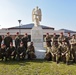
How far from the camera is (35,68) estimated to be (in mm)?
11359

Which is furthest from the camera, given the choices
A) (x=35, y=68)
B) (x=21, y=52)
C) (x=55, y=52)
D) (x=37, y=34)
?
(x=37, y=34)

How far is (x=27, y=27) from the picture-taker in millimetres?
50562

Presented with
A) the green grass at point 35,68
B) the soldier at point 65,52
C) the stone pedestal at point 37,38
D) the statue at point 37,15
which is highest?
the statue at point 37,15

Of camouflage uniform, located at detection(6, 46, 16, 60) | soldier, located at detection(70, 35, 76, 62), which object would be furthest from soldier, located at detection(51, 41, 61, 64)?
camouflage uniform, located at detection(6, 46, 16, 60)

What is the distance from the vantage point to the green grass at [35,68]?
1061cm

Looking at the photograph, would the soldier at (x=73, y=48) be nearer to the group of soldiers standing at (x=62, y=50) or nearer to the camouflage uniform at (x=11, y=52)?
the group of soldiers standing at (x=62, y=50)

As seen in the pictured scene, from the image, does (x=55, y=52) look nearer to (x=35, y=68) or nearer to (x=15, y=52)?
(x=35, y=68)

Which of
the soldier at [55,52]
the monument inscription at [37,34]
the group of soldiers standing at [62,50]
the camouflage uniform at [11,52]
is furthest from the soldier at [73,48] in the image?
the camouflage uniform at [11,52]

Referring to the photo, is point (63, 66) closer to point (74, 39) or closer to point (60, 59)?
point (60, 59)

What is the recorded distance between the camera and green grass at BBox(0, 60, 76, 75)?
1061cm

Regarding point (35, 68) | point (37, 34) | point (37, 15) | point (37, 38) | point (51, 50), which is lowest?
point (35, 68)

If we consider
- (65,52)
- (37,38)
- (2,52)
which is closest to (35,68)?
(65,52)

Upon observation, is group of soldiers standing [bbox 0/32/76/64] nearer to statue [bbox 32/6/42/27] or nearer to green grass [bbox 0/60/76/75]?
green grass [bbox 0/60/76/75]

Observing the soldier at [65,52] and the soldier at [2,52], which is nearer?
the soldier at [65,52]
